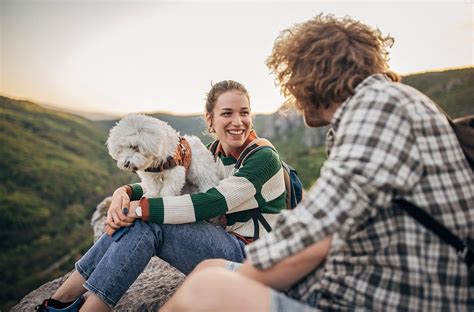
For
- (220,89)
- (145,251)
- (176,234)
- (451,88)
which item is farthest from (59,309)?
(451,88)

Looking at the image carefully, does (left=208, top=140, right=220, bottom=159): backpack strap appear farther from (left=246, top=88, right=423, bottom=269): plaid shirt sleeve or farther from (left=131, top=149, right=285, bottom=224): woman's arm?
(left=246, top=88, right=423, bottom=269): plaid shirt sleeve

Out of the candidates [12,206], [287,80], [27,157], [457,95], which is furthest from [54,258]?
[457,95]

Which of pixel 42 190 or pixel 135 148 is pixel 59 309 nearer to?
pixel 135 148

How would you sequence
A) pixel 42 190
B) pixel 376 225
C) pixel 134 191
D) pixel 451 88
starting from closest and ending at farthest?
pixel 376 225 → pixel 134 191 → pixel 42 190 → pixel 451 88

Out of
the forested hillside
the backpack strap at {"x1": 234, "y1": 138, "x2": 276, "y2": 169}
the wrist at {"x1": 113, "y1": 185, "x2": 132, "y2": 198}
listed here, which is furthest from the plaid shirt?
the forested hillside

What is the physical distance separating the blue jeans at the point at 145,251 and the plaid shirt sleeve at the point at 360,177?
1419 millimetres

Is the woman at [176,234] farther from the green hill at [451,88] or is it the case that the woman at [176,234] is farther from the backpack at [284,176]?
the green hill at [451,88]

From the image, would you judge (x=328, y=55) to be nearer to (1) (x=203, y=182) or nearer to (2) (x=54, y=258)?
(1) (x=203, y=182)

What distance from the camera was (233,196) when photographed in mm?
2938

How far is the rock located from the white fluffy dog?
34.7 inches

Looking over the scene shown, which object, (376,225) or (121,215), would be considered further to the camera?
(121,215)

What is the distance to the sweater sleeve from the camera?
9.16 ft

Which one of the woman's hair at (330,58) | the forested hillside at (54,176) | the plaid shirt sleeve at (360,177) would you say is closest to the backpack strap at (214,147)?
the woman's hair at (330,58)

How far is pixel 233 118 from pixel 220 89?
35cm
